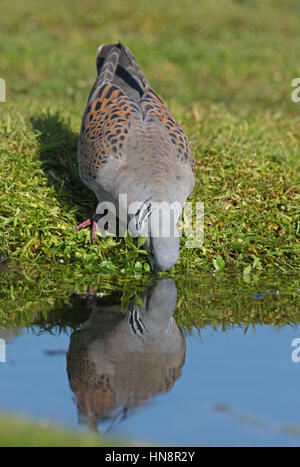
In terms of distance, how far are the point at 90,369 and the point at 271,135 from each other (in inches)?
188

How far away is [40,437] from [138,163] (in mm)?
2608

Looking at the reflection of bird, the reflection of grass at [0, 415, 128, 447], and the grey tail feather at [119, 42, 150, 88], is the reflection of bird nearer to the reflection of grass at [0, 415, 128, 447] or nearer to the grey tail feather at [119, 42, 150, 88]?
the reflection of grass at [0, 415, 128, 447]

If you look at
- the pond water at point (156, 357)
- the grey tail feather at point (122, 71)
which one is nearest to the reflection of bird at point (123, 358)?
the pond water at point (156, 357)

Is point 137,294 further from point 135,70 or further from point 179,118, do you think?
point 179,118

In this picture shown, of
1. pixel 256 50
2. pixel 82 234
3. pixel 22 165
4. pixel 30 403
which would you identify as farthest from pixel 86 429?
pixel 256 50

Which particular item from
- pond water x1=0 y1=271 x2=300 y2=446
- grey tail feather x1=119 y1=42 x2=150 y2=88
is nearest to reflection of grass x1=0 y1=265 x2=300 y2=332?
pond water x1=0 y1=271 x2=300 y2=446

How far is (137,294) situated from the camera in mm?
4508

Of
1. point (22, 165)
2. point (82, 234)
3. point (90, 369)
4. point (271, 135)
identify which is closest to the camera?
point (90, 369)

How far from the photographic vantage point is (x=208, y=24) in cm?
1199

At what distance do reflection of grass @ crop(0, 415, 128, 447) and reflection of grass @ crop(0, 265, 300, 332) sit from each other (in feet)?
3.61

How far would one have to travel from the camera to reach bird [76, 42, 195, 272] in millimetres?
4598

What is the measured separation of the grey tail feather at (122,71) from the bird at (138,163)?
0.04 feet

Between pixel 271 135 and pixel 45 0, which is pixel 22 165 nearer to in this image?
pixel 271 135

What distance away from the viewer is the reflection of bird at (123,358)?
318 cm
